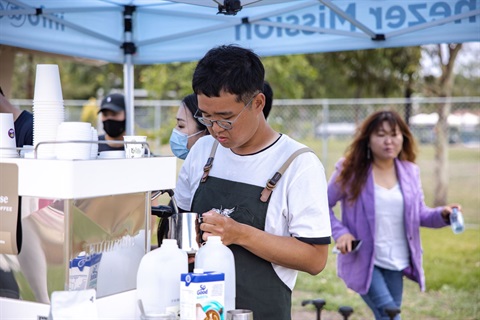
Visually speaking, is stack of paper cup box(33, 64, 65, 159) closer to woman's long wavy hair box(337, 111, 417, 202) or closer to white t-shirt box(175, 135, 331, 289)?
white t-shirt box(175, 135, 331, 289)

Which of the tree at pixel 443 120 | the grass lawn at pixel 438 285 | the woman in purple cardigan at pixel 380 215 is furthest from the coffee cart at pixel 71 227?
the tree at pixel 443 120

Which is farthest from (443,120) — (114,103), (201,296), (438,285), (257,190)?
(201,296)

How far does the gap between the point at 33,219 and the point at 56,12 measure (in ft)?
9.41

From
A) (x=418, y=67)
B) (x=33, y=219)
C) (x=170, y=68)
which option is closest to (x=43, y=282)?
(x=33, y=219)

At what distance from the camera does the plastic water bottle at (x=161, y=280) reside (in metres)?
1.90

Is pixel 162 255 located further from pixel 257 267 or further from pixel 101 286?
pixel 257 267

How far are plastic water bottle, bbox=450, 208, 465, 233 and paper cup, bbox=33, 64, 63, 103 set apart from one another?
3031 mm

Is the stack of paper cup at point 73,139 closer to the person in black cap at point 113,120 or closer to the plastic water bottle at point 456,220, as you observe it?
the plastic water bottle at point 456,220

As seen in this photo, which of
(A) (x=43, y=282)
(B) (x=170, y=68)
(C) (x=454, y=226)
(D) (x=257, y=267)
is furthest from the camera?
(B) (x=170, y=68)

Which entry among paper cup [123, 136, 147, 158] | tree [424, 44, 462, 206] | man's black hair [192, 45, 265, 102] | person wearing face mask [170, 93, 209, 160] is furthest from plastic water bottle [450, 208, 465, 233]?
tree [424, 44, 462, 206]

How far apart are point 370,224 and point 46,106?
9.86ft

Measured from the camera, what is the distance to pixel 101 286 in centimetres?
201

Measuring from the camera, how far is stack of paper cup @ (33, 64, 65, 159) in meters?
2.08

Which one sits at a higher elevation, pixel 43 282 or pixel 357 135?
pixel 357 135
